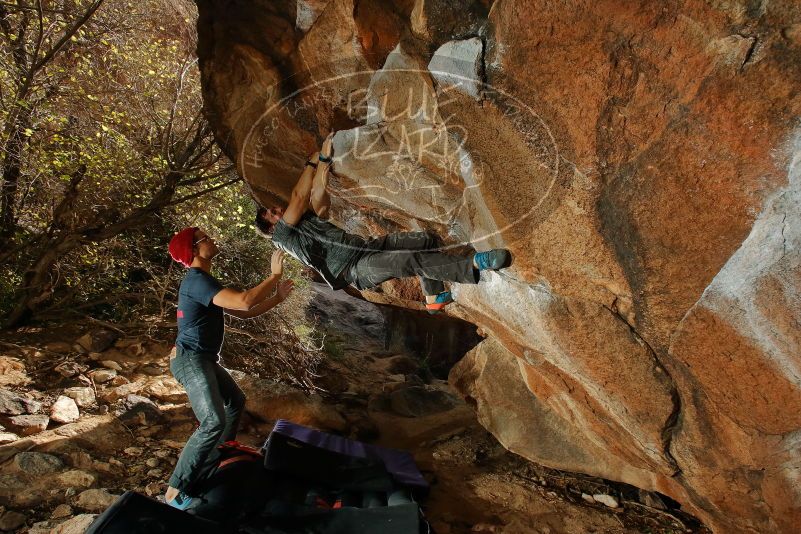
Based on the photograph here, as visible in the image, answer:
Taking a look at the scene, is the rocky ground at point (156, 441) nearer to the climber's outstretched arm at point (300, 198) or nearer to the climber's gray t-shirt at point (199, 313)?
the climber's gray t-shirt at point (199, 313)

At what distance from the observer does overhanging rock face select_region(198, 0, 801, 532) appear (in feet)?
7.09

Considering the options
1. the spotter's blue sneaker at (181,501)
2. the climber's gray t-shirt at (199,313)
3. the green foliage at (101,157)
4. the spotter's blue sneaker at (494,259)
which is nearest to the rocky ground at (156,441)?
the spotter's blue sneaker at (181,501)

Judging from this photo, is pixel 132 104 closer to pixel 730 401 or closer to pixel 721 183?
pixel 721 183

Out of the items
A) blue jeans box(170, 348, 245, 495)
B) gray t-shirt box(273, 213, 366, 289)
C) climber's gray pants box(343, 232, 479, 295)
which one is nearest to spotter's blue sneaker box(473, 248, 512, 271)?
climber's gray pants box(343, 232, 479, 295)

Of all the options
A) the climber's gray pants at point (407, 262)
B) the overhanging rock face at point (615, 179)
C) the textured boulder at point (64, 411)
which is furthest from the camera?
the textured boulder at point (64, 411)

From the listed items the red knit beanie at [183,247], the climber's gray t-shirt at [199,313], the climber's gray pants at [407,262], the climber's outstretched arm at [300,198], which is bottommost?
the climber's gray t-shirt at [199,313]

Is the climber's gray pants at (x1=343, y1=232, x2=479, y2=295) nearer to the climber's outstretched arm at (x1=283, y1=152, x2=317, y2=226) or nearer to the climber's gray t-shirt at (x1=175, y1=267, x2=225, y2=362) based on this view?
the climber's outstretched arm at (x1=283, y1=152, x2=317, y2=226)

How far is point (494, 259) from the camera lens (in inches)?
123

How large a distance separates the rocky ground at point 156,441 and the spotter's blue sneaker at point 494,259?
2.60 meters

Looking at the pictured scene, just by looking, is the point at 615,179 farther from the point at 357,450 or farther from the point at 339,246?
the point at 357,450

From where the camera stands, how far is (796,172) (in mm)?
2047

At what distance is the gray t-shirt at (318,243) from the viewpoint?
349cm

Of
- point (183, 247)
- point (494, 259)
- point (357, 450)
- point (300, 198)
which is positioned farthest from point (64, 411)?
point (494, 259)

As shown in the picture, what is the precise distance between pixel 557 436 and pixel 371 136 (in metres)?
3.91
